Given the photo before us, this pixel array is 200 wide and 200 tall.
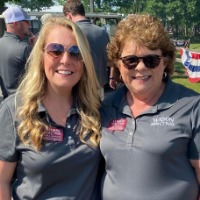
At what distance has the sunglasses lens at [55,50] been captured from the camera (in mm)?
2188

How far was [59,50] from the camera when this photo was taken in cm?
220

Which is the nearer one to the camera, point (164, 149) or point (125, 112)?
point (164, 149)

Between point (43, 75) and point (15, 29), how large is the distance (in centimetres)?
333

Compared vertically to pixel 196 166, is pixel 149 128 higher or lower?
higher

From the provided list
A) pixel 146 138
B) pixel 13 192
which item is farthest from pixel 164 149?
pixel 13 192

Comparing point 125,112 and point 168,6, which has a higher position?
point 125,112

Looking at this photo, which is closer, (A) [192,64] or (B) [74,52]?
(B) [74,52]

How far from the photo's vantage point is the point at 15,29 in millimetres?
5402

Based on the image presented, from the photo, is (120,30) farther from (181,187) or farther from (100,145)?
(181,187)

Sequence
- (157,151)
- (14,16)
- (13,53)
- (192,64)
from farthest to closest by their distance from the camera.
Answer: (192,64), (14,16), (13,53), (157,151)

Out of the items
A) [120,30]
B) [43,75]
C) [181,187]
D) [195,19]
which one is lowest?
[195,19]

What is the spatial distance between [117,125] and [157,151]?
28cm

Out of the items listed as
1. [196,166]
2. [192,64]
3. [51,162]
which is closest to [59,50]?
[51,162]

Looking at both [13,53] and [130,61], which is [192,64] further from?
[130,61]
